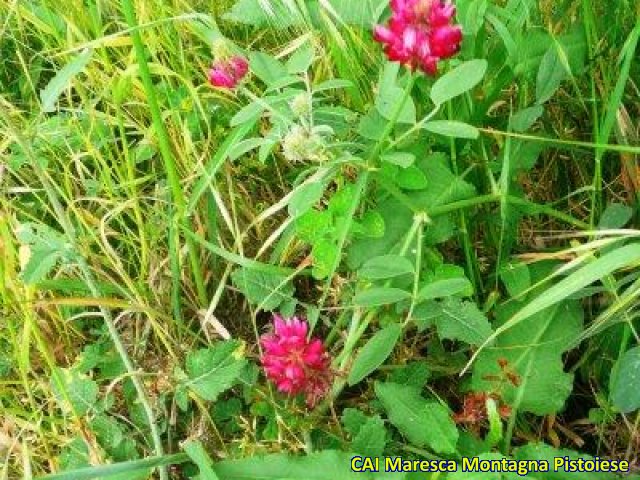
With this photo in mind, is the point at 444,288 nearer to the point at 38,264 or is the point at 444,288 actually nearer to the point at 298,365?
the point at 298,365

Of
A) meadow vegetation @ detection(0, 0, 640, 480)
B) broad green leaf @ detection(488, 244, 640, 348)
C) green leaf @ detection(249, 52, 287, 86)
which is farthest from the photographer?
green leaf @ detection(249, 52, 287, 86)

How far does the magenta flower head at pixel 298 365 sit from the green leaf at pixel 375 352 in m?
0.05

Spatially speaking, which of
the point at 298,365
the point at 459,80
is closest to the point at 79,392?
the point at 298,365

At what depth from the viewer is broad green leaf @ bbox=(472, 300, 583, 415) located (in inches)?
47.0

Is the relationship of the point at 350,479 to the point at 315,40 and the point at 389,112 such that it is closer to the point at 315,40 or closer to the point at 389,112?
the point at 389,112

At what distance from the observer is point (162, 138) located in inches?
50.1

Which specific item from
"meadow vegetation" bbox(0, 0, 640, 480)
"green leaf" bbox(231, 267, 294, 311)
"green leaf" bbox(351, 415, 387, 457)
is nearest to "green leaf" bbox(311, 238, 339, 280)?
"meadow vegetation" bbox(0, 0, 640, 480)

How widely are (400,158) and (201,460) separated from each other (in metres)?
0.44

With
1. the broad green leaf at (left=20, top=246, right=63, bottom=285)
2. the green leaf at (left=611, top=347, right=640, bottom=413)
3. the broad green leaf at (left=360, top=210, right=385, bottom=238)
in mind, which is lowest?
the green leaf at (left=611, top=347, right=640, bottom=413)

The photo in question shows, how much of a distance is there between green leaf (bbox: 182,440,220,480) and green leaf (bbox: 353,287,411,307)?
0.87ft

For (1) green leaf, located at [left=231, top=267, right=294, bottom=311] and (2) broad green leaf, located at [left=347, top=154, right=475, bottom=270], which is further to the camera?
(1) green leaf, located at [left=231, top=267, right=294, bottom=311]

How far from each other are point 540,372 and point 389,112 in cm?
39

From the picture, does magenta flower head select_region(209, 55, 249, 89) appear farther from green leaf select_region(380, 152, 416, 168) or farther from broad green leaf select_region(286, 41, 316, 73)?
green leaf select_region(380, 152, 416, 168)

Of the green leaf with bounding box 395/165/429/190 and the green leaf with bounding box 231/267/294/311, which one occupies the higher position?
the green leaf with bounding box 395/165/429/190
